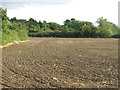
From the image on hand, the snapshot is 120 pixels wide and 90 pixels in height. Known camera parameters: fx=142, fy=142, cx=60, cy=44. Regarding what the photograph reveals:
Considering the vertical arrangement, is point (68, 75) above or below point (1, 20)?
below

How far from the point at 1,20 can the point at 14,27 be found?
6.58m

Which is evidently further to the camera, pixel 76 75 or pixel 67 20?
pixel 67 20

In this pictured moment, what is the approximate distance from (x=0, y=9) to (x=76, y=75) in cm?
1078

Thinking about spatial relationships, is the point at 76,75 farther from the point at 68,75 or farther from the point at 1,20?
the point at 1,20

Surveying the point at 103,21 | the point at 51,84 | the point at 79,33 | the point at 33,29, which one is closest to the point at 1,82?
the point at 51,84

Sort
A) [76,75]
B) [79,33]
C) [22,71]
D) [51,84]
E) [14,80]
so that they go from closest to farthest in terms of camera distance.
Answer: [51,84] → [14,80] → [76,75] → [22,71] → [79,33]

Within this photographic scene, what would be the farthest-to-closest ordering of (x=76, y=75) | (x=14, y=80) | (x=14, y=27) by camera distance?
(x=14, y=27) < (x=76, y=75) < (x=14, y=80)

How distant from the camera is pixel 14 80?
3.54 meters

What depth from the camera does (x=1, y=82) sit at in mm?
3406

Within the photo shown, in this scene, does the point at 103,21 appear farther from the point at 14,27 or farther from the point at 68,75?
the point at 68,75

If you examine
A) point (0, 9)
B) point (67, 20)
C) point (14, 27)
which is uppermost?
point (67, 20)

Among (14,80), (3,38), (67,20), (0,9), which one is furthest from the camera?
(67,20)

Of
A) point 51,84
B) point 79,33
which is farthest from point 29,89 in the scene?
point 79,33

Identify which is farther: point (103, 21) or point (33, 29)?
point (33, 29)
